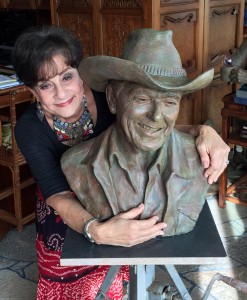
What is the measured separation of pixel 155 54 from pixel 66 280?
3.18 ft

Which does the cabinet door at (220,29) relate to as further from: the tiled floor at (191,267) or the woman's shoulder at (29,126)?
the woman's shoulder at (29,126)

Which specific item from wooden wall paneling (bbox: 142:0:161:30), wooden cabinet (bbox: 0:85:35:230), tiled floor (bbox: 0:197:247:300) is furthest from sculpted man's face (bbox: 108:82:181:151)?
wooden wall paneling (bbox: 142:0:161:30)

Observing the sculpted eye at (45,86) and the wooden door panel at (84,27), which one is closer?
the sculpted eye at (45,86)

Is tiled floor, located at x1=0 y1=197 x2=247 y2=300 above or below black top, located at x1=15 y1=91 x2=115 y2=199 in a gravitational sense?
below

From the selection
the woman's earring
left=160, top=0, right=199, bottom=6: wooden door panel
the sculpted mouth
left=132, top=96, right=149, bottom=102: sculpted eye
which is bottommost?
the woman's earring

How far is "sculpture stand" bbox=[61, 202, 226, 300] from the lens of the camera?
1.11m

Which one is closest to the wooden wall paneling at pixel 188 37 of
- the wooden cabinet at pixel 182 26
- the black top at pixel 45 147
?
the wooden cabinet at pixel 182 26

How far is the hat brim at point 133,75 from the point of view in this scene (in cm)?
101

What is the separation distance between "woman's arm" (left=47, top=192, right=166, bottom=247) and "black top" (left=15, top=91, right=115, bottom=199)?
158 mm

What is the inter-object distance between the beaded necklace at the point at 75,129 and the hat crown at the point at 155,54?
0.37m

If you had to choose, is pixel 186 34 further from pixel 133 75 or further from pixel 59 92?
pixel 133 75

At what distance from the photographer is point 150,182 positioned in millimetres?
1188

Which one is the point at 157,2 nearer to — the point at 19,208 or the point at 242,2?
the point at 242,2

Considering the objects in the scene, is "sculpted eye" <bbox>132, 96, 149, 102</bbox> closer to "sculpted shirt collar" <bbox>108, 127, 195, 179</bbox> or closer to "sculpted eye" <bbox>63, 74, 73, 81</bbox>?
"sculpted shirt collar" <bbox>108, 127, 195, 179</bbox>
